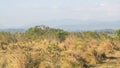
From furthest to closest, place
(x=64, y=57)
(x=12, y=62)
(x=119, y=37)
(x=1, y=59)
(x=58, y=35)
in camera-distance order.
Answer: (x=58, y=35), (x=119, y=37), (x=64, y=57), (x=1, y=59), (x=12, y=62)

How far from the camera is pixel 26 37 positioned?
70.5m

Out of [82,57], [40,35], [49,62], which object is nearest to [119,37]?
[40,35]

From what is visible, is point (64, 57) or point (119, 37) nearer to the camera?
point (64, 57)

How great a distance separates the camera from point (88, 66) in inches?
1032

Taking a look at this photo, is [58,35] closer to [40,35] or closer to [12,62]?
[40,35]

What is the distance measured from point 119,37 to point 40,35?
19.3 metres

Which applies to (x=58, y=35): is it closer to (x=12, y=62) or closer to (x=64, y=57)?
(x=64, y=57)

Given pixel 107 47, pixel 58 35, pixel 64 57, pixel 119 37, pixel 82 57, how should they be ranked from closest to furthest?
pixel 64 57 → pixel 82 57 → pixel 107 47 → pixel 119 37 → pixel 58 35

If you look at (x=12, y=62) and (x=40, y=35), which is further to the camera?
(x=40, y=35)

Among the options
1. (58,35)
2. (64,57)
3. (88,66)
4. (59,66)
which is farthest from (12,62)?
(58,35)

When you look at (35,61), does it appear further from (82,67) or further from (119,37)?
(119,37)

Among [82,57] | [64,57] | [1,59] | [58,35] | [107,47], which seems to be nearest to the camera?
[1,59]

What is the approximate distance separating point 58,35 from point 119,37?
14.1m

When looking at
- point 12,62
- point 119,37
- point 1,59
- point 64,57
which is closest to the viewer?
point 12,62
